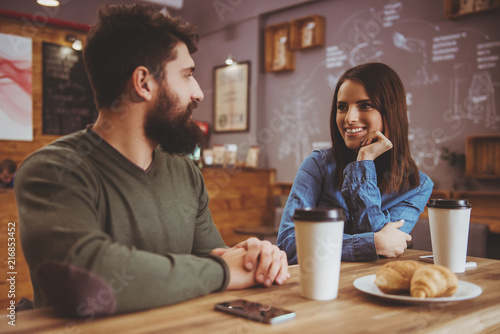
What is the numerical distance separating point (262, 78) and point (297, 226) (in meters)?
5.06

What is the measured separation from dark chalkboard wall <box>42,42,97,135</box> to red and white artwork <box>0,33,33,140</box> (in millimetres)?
177

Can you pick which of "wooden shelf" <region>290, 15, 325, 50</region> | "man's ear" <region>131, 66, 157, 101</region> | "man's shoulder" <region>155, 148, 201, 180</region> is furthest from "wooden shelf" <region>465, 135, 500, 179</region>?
"man's ear" <region>131, 66, 157, 101</region>

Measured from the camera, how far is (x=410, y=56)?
4.35 meters

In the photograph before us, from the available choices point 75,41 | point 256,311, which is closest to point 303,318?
point 256,311

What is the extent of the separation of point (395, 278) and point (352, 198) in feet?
A: 2.33

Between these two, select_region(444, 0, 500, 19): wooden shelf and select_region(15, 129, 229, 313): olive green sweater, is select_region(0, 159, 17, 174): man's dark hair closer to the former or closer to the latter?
select_region(15, 129, 229, 313): olive green sweater

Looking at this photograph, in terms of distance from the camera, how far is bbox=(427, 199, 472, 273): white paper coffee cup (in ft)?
3.76

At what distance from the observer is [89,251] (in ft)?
2.72

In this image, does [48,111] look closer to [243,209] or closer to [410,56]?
[243,209]

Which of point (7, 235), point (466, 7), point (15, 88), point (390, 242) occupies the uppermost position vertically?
point (466, 7)

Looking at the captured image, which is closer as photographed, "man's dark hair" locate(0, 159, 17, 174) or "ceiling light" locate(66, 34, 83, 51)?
"man's dark hair" locate(0, 159, 17, 174)

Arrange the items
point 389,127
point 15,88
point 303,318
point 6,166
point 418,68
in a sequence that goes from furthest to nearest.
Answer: point 15,88 < point 418,68 < point 6,166 < point 389,127 < point 303,318

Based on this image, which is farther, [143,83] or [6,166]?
[6,166]

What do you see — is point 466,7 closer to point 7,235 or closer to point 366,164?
point 366,164
